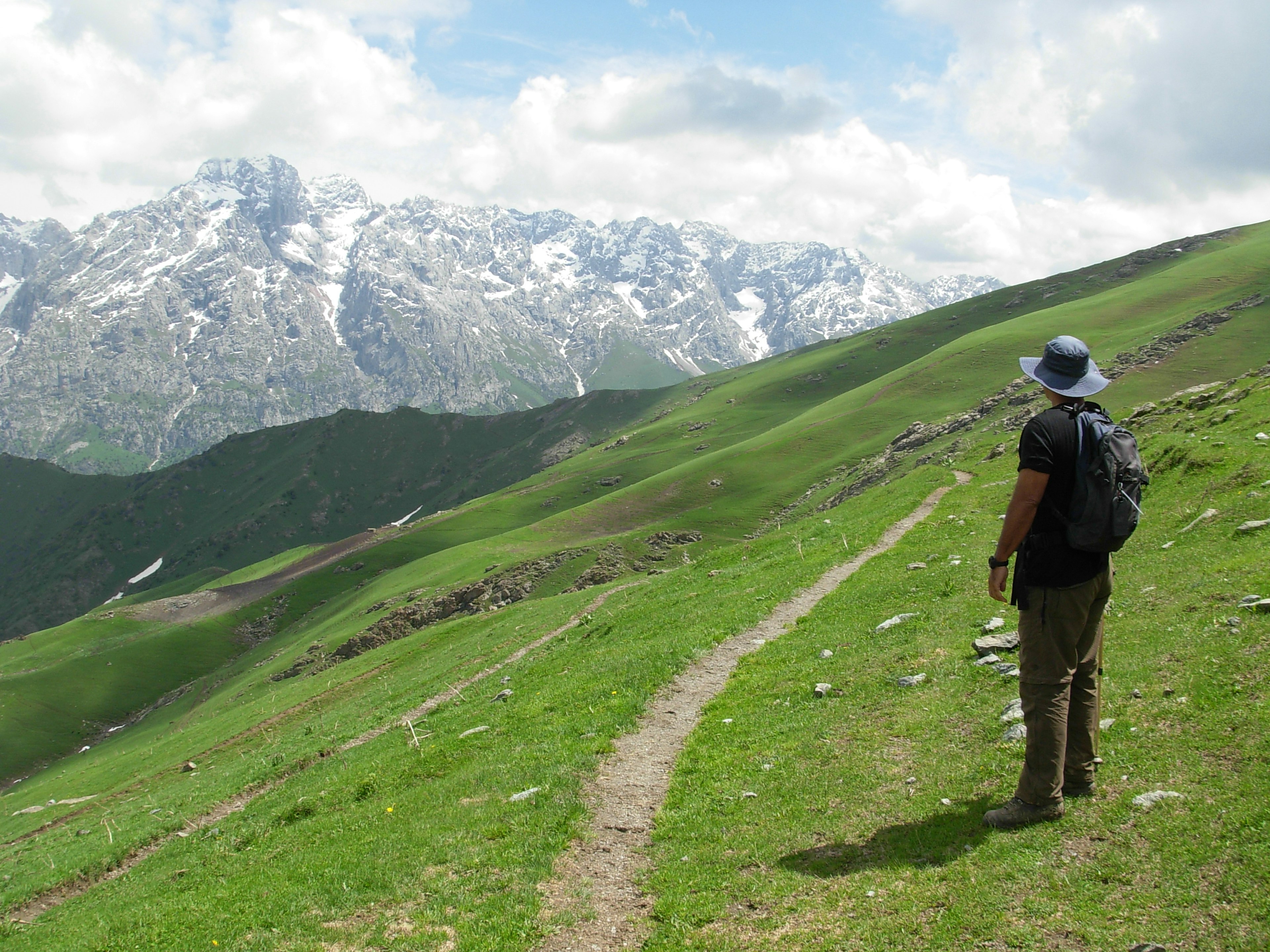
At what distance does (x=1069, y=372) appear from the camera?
10.8 meters

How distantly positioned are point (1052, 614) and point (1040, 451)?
2.26 meters

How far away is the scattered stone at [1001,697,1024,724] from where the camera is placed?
519 inches

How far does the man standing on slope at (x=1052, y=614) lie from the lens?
1009 cm

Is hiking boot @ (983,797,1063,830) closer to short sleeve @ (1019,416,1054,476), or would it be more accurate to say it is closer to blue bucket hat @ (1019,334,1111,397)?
short sleeve @ (1019,416,1054,476)

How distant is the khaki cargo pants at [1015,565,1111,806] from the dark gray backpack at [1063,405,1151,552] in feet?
2.19

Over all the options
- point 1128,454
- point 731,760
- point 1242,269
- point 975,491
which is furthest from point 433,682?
point 1242,269

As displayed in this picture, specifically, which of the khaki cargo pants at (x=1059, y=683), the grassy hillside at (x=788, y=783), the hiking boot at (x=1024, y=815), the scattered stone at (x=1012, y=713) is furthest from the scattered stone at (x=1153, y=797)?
the scattered stone at (x=1012, y=713)

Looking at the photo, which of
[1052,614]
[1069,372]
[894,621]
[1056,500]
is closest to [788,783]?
[1052,614]

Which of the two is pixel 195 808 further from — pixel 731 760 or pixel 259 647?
pixel 259 647

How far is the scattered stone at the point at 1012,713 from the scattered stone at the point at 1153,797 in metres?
3.01

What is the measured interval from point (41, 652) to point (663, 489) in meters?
142

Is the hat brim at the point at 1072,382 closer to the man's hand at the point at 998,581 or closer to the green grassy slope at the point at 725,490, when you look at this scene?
the man's hand at the point at 998,581

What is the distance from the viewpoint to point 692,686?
70.9 feet

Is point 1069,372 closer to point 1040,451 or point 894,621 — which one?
point 1040,451
